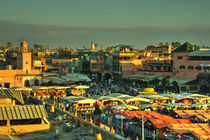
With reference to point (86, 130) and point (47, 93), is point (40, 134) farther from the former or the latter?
point (47, 93)

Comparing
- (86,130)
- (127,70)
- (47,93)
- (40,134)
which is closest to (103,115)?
(86,130)

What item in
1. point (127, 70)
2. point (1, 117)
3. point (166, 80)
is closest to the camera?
point (1, 117)

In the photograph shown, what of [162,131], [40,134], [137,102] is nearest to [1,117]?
[40,134]

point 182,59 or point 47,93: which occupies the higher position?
point 182,59

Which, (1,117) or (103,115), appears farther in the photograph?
(103,115)

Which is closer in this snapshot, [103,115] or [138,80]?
[103,115]

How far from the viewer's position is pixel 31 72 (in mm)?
64438

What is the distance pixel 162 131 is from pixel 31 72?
4435cm

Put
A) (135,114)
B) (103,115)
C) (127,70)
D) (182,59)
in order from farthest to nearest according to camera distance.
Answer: (127,70) → (182,59) → (103,115) → (135,114)

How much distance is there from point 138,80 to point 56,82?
49.9 ft

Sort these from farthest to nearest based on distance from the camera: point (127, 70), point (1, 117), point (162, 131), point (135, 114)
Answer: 1. point (127, 70)
2. point (135, 114)
3. point (162, 131)
4. point (1, 117)

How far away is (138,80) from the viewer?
64.6m

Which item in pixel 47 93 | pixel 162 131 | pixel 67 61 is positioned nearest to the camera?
pixel 162 131

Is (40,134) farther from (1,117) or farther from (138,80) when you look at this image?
(138,80)
